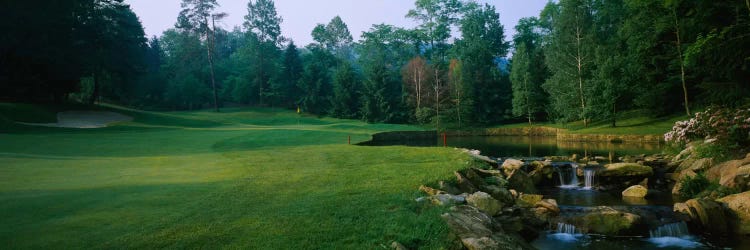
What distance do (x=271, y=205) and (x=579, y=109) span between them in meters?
38.8

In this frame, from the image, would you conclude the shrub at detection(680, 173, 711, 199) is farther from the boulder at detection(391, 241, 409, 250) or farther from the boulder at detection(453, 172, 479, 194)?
the boulder at detection(391, 241, 409, 250)

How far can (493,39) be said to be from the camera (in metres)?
71.8

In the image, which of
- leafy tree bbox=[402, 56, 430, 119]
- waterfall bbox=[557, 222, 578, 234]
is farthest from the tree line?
waterfall bbox=[557, 222, 578, 234]

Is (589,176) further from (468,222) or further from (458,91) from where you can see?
(458,91)

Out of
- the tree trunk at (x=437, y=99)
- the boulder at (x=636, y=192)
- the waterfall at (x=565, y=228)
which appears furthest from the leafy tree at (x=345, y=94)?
the waterfall at (x=565, y=228)

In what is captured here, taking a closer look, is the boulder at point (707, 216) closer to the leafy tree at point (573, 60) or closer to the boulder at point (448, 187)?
the boulder at point (448, 187)

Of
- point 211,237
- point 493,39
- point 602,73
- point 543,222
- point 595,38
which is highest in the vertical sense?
point 493,39

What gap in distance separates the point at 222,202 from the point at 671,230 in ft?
33.0

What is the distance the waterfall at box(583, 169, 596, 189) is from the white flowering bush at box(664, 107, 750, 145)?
14.5 feet

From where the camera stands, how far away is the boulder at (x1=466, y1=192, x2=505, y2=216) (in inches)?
382

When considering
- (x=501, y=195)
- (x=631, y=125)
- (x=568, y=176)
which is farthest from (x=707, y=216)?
(x=631, y=125)

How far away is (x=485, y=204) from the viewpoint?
9836mm

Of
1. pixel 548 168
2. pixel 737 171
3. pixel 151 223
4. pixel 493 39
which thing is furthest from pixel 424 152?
pixel 493 39

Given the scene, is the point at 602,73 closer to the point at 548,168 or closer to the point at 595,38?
the point at 595,38
